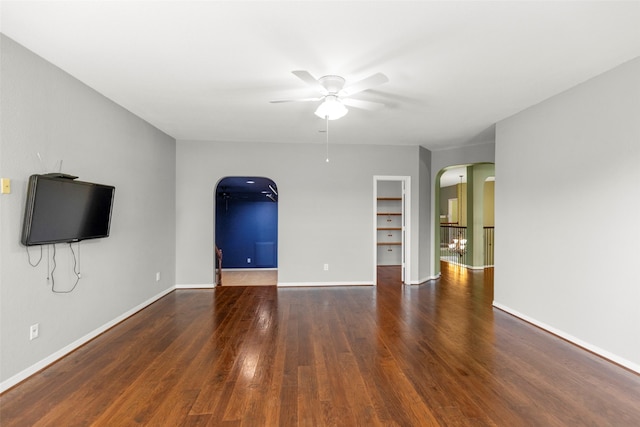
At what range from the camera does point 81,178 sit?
126 inches

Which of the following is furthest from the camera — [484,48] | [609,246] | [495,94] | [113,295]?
[113,295]

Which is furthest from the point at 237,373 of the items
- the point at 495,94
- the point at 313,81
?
the point at 495,94

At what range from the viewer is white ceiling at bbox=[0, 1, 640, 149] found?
81.5 inches

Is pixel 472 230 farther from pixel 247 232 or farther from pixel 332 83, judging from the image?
pixel 247 232

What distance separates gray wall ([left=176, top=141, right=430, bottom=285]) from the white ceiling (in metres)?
1.74

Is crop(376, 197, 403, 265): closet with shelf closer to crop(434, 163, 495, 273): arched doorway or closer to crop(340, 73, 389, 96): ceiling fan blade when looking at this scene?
crop(434, 163, 495, 273): arched doorway

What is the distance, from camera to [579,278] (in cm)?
324

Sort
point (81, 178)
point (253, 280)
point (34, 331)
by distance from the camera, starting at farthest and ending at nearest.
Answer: point (253, 280), point (81, 178), point (34, 331)

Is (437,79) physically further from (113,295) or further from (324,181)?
(113,295)

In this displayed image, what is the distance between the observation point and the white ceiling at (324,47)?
2.07 meters

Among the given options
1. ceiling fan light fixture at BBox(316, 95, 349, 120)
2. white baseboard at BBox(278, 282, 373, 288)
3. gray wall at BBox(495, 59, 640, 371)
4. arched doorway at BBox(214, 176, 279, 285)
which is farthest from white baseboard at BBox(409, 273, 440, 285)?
arched doorway at BBox(214, 176, 279, 285)

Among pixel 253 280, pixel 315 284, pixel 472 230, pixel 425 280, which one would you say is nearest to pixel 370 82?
pixel 315 284

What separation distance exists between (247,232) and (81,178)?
7.11m

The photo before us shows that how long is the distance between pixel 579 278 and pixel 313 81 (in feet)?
11.0
